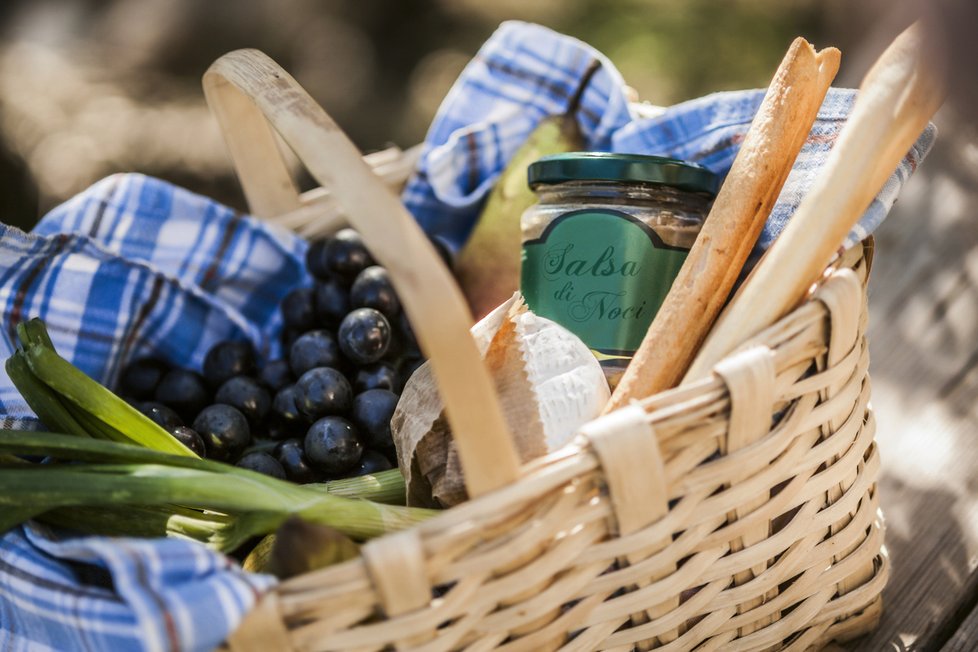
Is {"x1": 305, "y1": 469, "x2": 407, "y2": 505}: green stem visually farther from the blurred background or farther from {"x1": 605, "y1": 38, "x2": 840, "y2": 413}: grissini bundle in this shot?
the blurred background

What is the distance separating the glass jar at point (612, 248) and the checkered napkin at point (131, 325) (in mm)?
340

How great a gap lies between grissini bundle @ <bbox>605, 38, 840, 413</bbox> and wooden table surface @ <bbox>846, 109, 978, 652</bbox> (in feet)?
0.89

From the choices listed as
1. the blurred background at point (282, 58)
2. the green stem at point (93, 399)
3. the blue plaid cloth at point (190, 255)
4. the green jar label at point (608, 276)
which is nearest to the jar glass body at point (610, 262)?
the green jar label at point (608, 276)

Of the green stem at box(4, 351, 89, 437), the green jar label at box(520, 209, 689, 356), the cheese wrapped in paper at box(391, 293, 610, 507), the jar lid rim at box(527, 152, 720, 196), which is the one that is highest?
the jar lid rim at box(527, 152, 720, 196)

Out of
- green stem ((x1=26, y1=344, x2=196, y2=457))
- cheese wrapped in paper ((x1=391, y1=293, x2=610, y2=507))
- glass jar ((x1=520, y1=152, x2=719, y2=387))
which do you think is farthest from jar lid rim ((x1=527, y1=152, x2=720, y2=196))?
green stem ((x1=26, y1=344, x2=196, y2=457))

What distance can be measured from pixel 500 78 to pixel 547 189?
372mm

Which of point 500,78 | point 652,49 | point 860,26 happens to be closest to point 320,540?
point 500,78

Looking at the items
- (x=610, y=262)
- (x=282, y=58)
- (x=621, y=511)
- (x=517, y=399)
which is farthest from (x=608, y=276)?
(x=282, y=58)

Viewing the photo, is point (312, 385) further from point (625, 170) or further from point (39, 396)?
point (625, 170)

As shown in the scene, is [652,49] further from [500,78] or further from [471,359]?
[471,359]

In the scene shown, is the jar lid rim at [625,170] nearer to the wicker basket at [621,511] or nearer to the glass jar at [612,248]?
the glass jar at [612,248]

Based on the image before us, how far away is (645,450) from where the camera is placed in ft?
1.46

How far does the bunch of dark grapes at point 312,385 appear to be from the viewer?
73 cm

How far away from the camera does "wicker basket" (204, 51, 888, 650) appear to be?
0.42 meters
